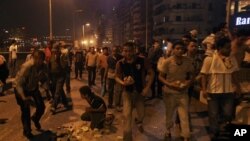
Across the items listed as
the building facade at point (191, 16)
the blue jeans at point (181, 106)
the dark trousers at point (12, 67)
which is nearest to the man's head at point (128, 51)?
the blue jeans at point (181, 106)

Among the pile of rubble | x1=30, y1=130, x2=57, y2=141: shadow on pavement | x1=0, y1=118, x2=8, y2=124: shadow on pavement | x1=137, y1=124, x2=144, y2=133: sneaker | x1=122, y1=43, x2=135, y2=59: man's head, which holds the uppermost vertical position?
x1=122, y1=43, x2=135, y2=59: man's head

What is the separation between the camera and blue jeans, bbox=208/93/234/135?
697 centimetres

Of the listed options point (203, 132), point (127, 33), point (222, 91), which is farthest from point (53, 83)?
point (127, 33)

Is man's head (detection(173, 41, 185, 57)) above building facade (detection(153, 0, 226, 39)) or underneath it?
underneath

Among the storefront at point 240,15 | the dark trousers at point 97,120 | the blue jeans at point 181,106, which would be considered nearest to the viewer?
the blue jeans at point 181,106

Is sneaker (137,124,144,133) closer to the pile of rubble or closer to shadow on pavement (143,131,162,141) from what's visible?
shadow on pavement (143,131,162,141)

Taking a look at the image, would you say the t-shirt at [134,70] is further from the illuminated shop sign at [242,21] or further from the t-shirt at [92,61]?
the illuminated shop sign at [242,21]

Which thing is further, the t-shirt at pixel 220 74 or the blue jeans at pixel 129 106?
the blue jeans at pixel 129 106

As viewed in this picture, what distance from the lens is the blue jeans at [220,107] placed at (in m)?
6.97

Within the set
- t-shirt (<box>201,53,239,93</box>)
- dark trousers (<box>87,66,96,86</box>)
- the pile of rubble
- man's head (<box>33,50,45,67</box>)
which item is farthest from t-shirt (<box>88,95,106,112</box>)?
dark trousers (<box>87,66,96,86</box>)

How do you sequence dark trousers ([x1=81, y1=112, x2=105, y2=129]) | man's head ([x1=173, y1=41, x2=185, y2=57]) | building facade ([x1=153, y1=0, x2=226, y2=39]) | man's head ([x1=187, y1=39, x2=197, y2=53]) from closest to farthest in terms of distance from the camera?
man's head ([x1=173, y1=41, x2=185, y2=57])
man's head ([x1=187, y1=39, x2=197, y2=53])
dark trousers ([x1=81, y1=112, x2=105, y2=129])
building facade ([x1=153, y1=0, x2=226, y2=39])

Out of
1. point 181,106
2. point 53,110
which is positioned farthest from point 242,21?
point 181,106

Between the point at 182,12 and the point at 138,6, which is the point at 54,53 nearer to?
the point at 182,12

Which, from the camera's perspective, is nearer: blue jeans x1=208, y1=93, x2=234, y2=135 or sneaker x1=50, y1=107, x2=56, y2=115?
blue jeans x1=208, y1=93, x2=234, y2=135
